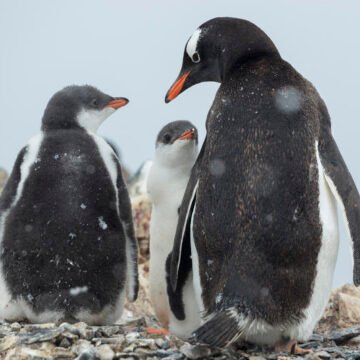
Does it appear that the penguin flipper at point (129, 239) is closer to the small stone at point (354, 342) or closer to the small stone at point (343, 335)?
the small stone at point (343, 335)

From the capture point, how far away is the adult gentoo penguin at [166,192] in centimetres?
629

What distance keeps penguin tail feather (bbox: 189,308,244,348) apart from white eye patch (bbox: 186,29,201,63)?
1870 millimetres

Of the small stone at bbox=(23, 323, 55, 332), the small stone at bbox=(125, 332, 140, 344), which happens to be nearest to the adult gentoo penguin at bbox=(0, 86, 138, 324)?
the small stone at bbox=(23, 323, 55, 332)

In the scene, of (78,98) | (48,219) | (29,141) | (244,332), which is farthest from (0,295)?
(244,332)

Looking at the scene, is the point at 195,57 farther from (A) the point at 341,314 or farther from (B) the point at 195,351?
(A) the point at 341,314

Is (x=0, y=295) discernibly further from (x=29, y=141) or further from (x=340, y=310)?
(x=340, y=310)

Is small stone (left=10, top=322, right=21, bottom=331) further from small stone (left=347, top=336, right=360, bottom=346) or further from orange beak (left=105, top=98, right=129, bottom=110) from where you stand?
small stone (left=347, top=336, right=360, bottom=346)

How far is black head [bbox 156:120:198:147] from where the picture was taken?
6496 mm

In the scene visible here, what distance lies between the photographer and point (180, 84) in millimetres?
6105

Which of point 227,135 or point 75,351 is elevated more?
point 227,135

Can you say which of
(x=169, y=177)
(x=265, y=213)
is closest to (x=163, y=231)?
(x=169, y=177)

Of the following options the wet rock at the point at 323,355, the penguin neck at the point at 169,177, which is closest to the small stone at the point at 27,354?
the wet rock at the point at 323,355

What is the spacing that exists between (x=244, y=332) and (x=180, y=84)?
189 centimetres

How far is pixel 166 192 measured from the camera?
644 cm
